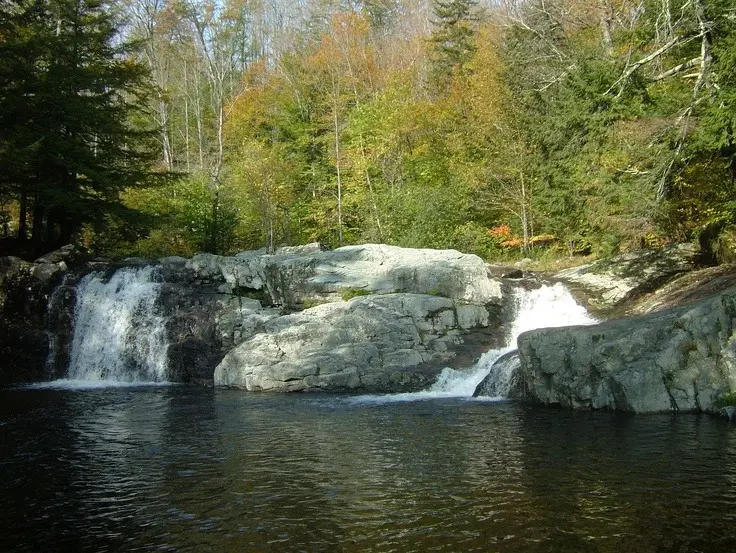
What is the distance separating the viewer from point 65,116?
2059cm

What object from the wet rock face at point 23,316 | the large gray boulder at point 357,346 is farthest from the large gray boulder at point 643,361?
the wet rock face at point 23,316

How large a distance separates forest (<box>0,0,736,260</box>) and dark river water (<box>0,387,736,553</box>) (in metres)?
7.48

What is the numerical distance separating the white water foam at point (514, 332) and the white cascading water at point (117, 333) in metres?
6.69

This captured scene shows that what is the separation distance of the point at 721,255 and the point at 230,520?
14.8 metres

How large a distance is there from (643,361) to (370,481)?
599 centimetres

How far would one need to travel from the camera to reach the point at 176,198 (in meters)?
27.2

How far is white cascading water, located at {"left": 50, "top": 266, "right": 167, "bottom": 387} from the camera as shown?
17094 millimetres

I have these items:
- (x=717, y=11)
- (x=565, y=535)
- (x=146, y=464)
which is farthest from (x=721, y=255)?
(x=146, y=464)

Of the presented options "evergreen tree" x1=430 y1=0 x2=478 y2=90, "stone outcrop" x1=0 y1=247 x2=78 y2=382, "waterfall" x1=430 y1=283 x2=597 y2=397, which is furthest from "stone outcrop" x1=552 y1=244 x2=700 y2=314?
"evergreen tree" x1=430 y1=0 x2=478 y2=90

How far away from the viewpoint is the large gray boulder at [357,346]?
1492cm

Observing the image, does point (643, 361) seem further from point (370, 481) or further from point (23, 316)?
point (23, 316)

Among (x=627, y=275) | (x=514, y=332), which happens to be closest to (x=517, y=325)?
(x=514, y=332)

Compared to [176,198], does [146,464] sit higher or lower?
lower

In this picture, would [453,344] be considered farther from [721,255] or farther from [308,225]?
[308,225]
